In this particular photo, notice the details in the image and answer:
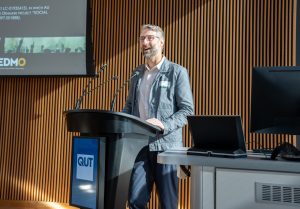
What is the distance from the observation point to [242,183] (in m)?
1.47

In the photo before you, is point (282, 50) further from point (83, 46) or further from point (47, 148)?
point (47, 148)

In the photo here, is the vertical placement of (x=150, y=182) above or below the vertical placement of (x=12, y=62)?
below

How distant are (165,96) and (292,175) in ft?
3.46

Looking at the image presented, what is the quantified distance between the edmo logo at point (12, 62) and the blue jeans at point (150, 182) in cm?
276

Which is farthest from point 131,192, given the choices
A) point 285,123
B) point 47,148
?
point 47,148

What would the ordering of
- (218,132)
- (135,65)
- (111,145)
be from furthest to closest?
(135,65) → (111,145) → (218,132)

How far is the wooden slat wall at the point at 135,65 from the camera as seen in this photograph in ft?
13.0

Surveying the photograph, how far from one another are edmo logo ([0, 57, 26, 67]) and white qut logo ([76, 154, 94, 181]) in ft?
9.24

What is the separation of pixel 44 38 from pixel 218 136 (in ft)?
10.8

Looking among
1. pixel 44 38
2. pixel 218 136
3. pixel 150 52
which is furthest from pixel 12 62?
pixel 218 136

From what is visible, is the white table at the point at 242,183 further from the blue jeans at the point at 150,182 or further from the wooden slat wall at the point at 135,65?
the wooden slat wall at the point at 135,65

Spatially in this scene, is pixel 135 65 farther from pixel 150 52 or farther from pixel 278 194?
pixel 278 194

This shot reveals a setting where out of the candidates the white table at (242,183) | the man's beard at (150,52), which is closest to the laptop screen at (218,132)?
the white table at (242,183)

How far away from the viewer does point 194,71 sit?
13.5 feet
